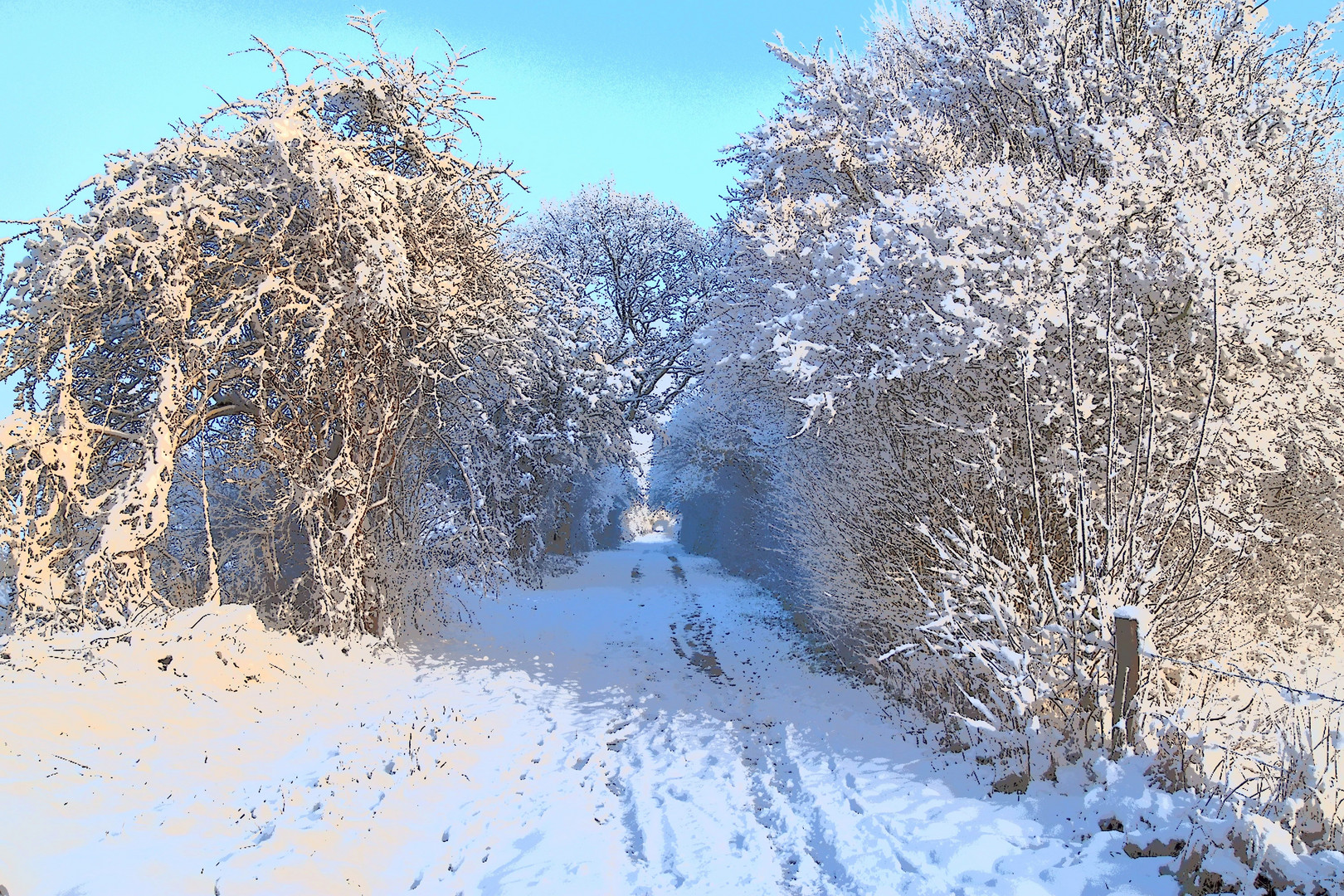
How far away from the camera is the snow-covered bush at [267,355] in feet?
27.5

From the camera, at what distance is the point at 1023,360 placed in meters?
6.26

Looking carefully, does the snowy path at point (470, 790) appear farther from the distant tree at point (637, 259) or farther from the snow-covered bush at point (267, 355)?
the distant tree at point (637, 259)

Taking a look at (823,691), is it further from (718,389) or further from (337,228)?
(337,228)

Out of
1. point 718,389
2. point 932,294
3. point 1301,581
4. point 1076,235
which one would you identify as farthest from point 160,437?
point 1301,581

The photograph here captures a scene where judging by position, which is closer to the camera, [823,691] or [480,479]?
[823,691]

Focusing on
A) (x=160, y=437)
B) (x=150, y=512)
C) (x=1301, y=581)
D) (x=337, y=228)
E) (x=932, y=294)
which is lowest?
(x=1301, y=581)

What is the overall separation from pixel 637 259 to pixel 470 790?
24925 millimetres

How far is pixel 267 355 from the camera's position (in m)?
10.1

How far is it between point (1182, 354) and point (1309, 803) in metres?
4.89

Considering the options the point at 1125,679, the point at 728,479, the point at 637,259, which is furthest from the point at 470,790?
the point at 637,259

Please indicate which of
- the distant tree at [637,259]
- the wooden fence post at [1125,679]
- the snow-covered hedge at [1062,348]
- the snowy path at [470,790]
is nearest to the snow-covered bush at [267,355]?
the snowy path at [470,790]

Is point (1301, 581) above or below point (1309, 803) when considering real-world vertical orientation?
above

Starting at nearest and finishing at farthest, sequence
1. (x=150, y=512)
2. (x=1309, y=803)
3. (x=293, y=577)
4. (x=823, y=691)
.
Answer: (x=1309, y=803), (x=150, y=512), (x=823, y=691), (x=293, y=577)

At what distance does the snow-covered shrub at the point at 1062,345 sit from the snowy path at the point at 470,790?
1.05 m
